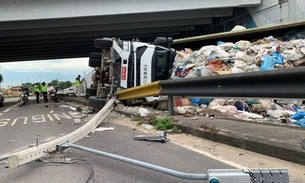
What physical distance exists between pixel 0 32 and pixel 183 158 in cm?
2308

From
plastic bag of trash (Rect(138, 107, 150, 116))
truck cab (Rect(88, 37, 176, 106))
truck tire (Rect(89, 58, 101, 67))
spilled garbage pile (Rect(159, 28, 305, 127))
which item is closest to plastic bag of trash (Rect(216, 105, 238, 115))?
spilled garbage pile (Rect(159, 28, 305, 127))

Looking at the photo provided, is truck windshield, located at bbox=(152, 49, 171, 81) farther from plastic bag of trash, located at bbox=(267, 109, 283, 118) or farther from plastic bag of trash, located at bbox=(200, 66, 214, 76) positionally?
plastic bag of trash, located at bbox=(267, 109, 283, 118)

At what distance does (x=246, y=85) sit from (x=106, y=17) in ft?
58.7

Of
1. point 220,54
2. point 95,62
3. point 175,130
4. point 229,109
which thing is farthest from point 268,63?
point 95,62

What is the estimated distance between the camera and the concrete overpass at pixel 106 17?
1928 centimetres

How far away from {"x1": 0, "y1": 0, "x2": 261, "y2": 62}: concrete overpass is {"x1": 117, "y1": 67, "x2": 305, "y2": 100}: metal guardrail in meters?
13.6

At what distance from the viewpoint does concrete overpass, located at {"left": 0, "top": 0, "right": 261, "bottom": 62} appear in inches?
759

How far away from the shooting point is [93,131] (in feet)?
23.1

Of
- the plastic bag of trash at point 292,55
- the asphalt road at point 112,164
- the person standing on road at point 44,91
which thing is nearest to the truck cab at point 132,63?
the plastic bag of trash at point 292,55

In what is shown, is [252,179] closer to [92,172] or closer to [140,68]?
[92,172]

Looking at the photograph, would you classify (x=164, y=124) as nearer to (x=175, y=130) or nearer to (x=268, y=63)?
(x=175, y=130)

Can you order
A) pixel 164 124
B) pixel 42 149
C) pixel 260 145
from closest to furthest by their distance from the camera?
pixel 260 145, pixel 42 149, pixel 164 124

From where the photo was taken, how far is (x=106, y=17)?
21.5 m

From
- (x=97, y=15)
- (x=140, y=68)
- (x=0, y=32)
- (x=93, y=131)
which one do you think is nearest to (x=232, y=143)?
(x=93, y=131)
